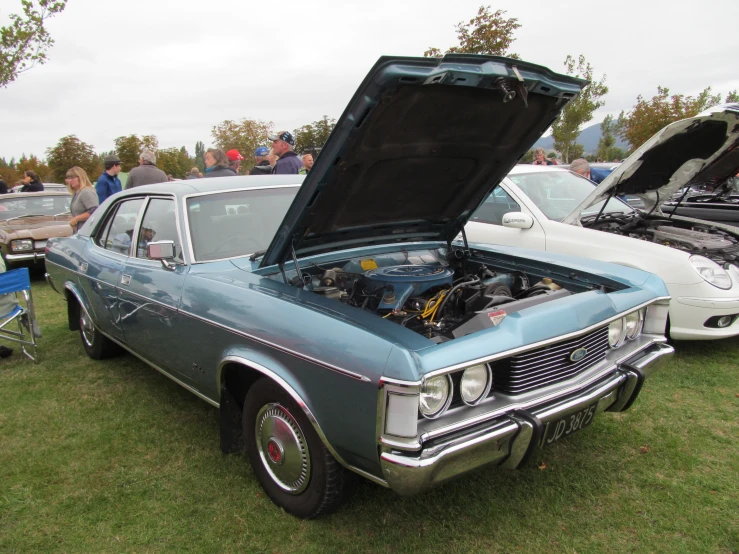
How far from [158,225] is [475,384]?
2.39 m

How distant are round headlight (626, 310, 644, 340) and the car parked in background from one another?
8264 mm

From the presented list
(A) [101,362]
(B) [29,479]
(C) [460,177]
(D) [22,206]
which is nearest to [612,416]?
(C) [460,177]

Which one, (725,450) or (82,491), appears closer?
(82,491)

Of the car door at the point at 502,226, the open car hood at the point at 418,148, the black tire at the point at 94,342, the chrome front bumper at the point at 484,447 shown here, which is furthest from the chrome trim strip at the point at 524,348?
the black tire at the point at 94,342

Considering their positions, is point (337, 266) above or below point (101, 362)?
above

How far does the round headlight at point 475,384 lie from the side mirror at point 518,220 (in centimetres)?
306

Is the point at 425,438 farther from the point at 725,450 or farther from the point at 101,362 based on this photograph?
the point at 101,362

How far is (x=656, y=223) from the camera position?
517 cm

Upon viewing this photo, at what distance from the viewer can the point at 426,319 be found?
2.73 m

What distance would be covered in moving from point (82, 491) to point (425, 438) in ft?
6.44

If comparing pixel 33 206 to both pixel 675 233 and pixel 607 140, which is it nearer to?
pixel 675 233

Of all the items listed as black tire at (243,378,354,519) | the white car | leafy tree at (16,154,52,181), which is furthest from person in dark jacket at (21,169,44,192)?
leafy tree at (16,154,52,181)

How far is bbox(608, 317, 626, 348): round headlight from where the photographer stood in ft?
8.73

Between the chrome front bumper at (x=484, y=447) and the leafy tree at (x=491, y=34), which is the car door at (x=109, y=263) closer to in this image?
the chrome front bumper at (x=484, y=447)
